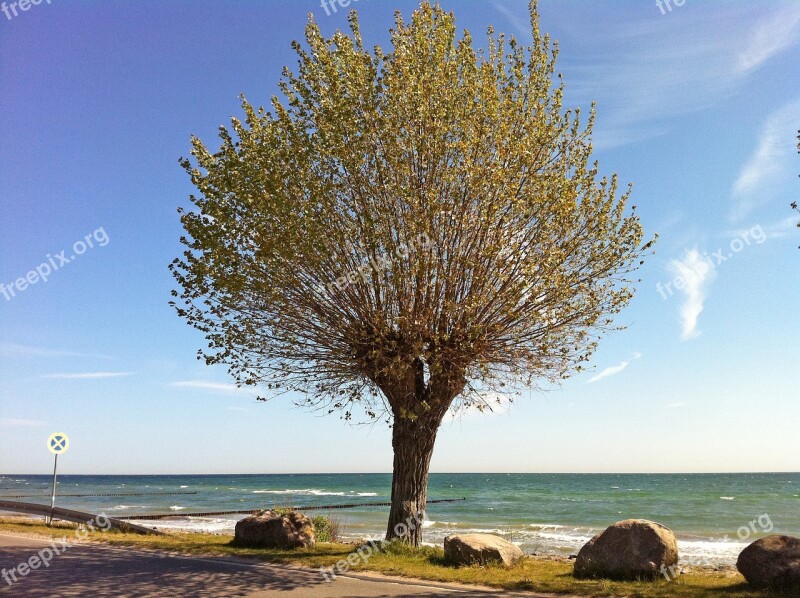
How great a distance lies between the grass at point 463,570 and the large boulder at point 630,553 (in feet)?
1.12

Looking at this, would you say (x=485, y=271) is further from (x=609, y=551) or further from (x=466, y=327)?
(x=609, y=551)

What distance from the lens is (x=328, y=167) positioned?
642 inches

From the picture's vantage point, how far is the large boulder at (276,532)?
17.0 meters

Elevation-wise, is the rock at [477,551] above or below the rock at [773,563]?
below

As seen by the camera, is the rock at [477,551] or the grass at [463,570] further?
the rock at [477,551]

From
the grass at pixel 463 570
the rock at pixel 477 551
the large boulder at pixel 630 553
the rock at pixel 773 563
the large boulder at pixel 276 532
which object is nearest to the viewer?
the rock at pixel 773 563

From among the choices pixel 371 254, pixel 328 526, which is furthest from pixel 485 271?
pixel 328 526

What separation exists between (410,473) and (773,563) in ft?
28.3

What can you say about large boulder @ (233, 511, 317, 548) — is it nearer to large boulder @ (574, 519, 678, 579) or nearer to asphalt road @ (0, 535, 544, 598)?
asphalt road @ (0, 535, 544, 598)

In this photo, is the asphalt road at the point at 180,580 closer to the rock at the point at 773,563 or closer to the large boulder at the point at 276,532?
the large boulder at the point at 276,532

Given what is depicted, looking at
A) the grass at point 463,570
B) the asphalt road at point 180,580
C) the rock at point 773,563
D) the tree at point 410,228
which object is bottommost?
the grass at point 463,570

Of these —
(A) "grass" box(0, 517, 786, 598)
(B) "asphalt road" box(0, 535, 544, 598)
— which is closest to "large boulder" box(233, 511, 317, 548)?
(A) "grass" box(0, 517, 786, 598)

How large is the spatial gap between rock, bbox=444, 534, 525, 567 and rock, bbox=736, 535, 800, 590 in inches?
198

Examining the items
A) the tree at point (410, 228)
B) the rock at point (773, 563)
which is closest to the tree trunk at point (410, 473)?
the tree at point (410, 228)
